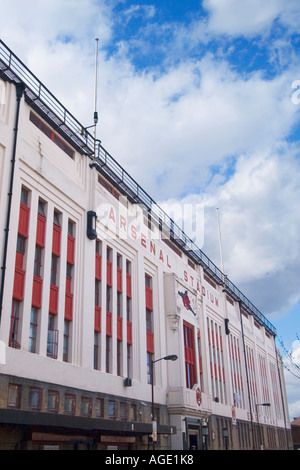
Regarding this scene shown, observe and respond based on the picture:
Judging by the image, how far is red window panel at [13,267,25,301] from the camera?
86.2 ft

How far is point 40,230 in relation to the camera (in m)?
29.5

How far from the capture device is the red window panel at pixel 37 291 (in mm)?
27672

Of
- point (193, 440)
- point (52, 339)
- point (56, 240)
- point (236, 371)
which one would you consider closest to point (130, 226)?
point (56, 240)

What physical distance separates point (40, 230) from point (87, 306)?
602 centimetres

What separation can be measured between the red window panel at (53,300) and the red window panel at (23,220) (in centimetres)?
380

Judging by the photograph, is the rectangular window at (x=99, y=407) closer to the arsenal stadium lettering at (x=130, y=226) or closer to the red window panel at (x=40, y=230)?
the red window panel at (x=40, y=230)

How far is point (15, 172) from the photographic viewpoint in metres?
27.8

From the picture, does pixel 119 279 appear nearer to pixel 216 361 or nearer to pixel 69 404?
pixel 69 404

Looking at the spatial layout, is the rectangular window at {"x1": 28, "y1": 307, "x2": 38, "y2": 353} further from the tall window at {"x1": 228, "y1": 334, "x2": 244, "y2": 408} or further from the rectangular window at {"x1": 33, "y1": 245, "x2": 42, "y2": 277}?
the tall window at {"x1": 228, "y1": 334, "x2": 244, "y2": 408}

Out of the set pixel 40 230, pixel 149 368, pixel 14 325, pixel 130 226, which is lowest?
pixel 149 368

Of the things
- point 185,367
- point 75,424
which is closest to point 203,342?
point 185,367

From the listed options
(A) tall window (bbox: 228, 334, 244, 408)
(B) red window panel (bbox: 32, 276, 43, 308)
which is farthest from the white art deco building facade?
(A) tall window (bbox: 228, 334, 244, 408)

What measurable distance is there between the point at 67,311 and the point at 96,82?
61.3 feet

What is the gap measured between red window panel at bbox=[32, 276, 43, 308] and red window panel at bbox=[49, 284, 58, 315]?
1.15 m
